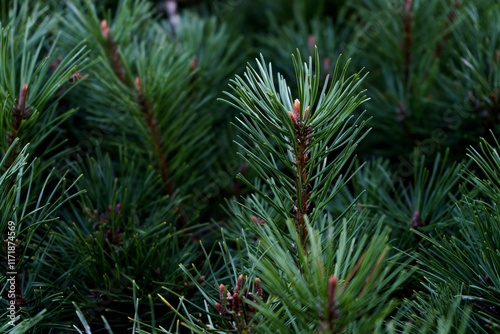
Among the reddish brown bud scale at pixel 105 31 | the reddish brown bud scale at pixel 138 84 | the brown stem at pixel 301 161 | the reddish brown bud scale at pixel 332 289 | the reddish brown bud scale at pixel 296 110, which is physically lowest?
the reddish brown bud scale at pixel 332 289

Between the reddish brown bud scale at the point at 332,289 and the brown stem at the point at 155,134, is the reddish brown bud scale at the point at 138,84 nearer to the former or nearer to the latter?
the brown stem at the point at 155,134

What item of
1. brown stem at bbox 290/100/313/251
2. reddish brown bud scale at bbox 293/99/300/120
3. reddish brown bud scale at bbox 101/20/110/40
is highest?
reddish brown bud scale at bbox 101/20/110/40

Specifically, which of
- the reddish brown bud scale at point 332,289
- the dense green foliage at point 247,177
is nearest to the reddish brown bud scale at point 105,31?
the dense green foliage at point 247,177

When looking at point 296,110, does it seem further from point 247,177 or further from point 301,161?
point 247,177

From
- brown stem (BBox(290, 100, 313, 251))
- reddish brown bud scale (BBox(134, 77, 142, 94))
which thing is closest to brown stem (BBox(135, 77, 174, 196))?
reddish brown bud scale (BBox(134, 77, 142, 94))

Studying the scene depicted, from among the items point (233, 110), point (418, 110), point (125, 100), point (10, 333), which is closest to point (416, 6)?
point (418, 110)

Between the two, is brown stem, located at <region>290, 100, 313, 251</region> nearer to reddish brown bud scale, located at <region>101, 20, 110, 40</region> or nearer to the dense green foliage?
the dense green foliage

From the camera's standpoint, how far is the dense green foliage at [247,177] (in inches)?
12.0

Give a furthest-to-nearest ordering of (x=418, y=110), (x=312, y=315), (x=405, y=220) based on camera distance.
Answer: (x=418, y=110)
(x=405, y=220)
(x=312, y=315)

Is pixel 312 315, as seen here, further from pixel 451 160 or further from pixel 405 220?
pixel 451 160

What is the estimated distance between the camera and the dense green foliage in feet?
1.00

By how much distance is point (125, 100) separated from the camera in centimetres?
49

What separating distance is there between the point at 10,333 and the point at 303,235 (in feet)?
0.65

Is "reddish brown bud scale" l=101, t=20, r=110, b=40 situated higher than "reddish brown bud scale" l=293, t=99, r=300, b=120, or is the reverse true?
"reddish brown bud scale" l=101, t=20, r=110, b=40
